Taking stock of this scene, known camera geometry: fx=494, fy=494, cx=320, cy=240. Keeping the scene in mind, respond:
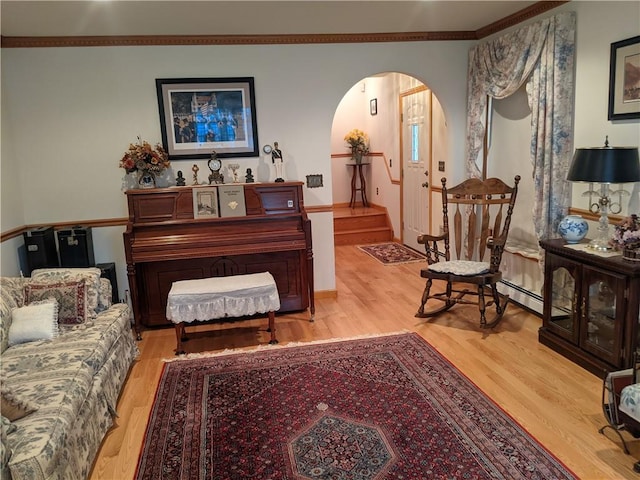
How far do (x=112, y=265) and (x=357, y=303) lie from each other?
7.14ft

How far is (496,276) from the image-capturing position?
12.5 feet

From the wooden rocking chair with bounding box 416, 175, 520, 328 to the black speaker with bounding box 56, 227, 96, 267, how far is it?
2.71m

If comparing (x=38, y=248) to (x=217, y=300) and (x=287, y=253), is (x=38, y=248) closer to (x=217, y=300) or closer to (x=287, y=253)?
(x=217, y=300)

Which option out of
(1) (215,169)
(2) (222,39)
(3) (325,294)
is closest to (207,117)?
(1) (215,169)

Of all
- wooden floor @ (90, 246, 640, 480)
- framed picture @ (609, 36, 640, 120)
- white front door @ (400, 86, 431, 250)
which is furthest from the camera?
white front door @ (400, 86, 431, 250)

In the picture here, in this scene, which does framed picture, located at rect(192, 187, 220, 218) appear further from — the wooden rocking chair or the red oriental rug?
the wooden rocking chair

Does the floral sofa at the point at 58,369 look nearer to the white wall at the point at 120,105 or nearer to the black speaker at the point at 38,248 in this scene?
the black speaker at the point at 38,248

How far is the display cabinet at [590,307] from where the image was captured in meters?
2.78

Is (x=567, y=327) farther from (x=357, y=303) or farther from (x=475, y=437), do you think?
(x=357, y=303)

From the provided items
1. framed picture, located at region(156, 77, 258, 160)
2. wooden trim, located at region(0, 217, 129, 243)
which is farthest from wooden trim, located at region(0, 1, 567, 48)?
wooden trim, located at region(0, 217, 129, 243)

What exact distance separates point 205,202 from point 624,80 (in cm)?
308

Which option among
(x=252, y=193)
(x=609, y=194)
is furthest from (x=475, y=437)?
(x=252, y=193)

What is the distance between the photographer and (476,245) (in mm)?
4824

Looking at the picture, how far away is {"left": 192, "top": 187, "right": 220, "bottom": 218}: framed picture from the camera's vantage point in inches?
159
